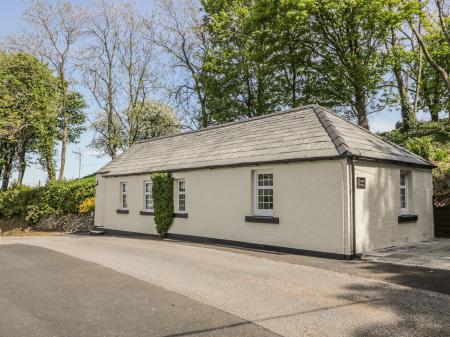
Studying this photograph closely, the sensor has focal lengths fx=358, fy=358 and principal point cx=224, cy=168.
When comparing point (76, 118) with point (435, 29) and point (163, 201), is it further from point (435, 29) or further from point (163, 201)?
point (435, 29)

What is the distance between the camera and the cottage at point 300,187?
11398 millimetres

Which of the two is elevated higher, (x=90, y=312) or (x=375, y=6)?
(x=375, y=6)

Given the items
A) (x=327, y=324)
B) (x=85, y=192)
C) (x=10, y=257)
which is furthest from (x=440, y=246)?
(x=85, y=192)

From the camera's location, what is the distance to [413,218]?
1373 cm

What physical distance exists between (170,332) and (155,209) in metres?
13.0

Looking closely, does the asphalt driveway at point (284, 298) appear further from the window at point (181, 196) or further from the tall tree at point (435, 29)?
the tall tree at point (435, 29)

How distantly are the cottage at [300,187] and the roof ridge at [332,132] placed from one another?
0.05 metres

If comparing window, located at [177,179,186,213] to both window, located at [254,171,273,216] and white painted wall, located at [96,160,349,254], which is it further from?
window, located at [254,171,273,216]

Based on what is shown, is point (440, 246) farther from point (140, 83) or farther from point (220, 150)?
point (140, 83)

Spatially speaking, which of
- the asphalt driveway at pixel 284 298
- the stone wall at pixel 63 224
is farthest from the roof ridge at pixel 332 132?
the stone wall at pixel 63 224

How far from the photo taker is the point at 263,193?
13.8 meters

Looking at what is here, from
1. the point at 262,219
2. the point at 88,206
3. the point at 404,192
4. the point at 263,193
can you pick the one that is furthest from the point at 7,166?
the point at 404,192

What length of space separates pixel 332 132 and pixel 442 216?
288 inches

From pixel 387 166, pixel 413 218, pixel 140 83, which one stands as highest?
pixel 140 83
